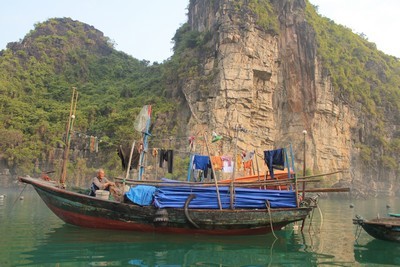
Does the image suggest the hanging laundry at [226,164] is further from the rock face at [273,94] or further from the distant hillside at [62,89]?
the distant hillside at [62,89]

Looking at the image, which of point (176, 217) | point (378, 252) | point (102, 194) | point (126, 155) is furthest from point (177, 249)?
point (378, 252)

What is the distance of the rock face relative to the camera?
132 feet

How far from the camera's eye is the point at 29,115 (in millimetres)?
44562

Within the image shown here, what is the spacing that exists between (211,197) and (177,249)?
258cm

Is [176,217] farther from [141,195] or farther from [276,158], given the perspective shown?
[276,158]

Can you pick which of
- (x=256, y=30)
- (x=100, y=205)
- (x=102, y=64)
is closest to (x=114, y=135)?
(x=256, y=30)

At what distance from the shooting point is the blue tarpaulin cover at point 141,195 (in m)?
11.8

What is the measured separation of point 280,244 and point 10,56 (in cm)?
5873

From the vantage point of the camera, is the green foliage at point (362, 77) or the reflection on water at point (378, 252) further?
the green foliage at point (362, 77)

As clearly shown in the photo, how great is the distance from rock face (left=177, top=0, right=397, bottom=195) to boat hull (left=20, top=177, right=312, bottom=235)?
2560 cm

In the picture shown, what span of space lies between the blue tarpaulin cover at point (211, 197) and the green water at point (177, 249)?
1054 mm

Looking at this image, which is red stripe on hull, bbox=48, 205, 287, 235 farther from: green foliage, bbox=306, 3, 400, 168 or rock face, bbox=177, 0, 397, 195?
green foliage, bbox=306, 3, 400, 168

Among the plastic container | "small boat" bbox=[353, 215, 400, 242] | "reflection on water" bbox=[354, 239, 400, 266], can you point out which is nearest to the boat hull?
the plastic container

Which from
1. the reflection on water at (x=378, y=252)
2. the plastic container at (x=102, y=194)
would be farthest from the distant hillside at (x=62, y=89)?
the reflection on water at (x=378, y=252)
